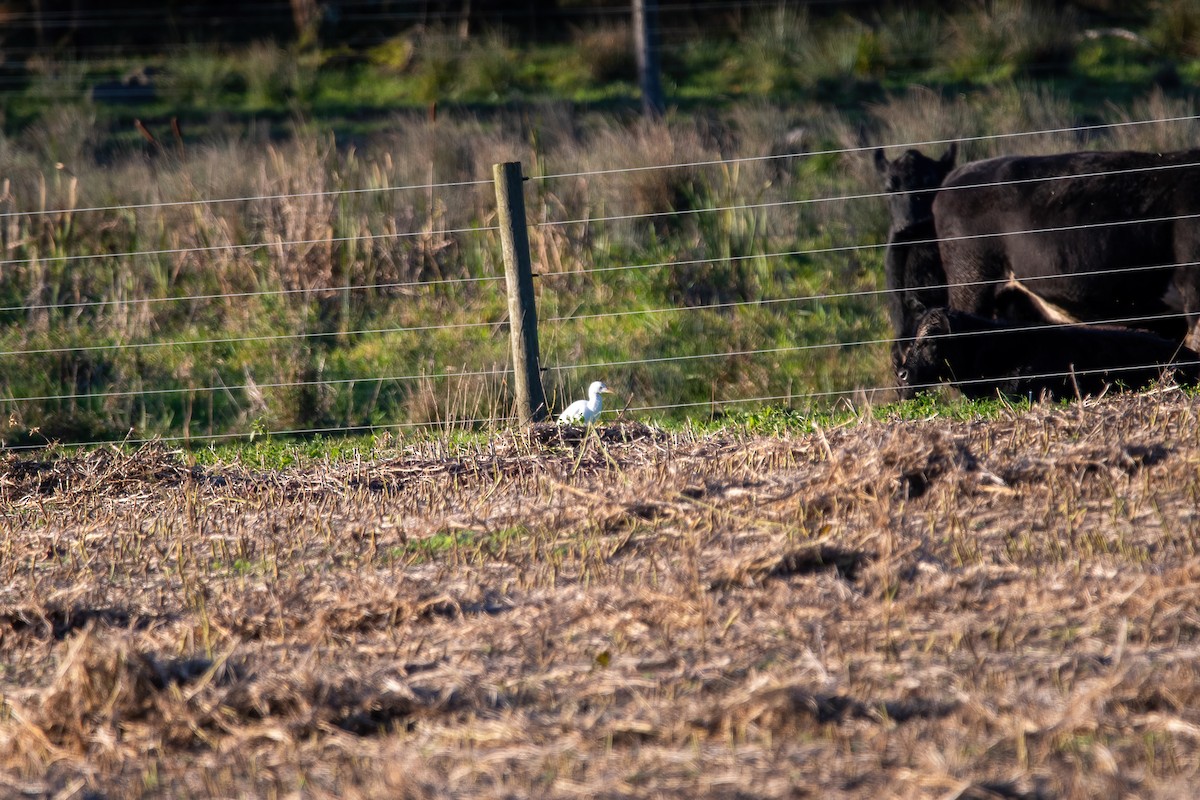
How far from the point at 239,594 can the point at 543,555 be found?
3.51 ft

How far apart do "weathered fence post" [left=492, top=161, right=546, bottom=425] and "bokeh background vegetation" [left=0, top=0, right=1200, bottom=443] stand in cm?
77

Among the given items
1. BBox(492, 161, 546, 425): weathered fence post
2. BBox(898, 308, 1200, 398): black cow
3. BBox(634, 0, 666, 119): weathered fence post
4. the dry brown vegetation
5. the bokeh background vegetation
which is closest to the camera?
the dry brown vegetation

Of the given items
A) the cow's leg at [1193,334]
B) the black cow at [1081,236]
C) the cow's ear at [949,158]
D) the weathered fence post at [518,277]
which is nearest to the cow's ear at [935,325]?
the black cow at [1081,236]

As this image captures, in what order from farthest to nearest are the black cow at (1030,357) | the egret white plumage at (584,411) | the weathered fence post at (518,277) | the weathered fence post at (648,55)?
the weathered fence post at (648,55) < the black cow at (1030,357) < the egret white plumage at (584,411) < the weathered fence post at (518,277)

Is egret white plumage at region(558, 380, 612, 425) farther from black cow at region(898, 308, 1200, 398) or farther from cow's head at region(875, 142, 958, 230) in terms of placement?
cow's head at region(875, 142, 958, 230)

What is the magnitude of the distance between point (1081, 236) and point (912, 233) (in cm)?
122

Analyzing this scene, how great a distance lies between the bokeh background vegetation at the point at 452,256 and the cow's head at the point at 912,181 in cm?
71

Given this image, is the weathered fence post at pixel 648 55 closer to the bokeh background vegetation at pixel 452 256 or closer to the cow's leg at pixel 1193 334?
the bokeh background vegetation at pixel 452 256

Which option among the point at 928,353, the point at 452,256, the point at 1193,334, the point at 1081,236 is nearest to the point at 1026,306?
the point at 1081,236

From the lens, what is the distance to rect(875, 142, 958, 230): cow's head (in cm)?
823

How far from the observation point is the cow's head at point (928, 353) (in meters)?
7.00

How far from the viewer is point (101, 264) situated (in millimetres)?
10180

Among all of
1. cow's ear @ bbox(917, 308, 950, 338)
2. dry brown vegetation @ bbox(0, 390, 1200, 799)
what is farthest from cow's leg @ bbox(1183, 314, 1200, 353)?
dry brown vegetation @ bbox(0, 390, 1200, 799)

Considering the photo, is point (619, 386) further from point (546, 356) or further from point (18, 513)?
point (18, 513)
